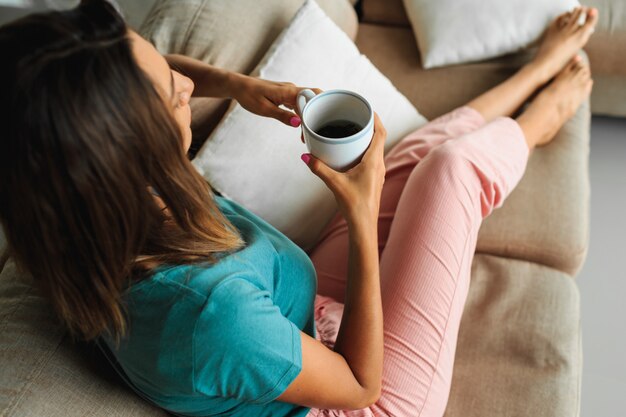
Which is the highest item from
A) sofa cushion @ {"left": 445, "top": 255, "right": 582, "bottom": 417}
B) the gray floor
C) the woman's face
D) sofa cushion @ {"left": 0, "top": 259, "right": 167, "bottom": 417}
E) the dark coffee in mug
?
the woman's face

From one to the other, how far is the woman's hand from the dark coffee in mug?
11 centimetres

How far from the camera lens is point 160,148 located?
61 cm

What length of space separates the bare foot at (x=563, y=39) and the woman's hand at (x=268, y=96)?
2.62ft

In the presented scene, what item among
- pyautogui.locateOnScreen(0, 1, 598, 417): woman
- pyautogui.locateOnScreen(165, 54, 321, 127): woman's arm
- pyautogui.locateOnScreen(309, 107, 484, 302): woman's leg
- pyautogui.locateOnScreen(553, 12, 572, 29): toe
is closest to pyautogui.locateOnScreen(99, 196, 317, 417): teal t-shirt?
pyautogui.locateOnScreen(0, 1, 598, 417): woman

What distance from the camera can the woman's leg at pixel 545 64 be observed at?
141 cm

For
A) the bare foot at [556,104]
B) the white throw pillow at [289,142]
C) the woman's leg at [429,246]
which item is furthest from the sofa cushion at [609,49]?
the white throw pillow at [289,142]

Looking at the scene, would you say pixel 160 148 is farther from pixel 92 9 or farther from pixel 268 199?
pixel 268 199

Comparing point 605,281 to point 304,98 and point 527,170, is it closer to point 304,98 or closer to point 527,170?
point 527,170

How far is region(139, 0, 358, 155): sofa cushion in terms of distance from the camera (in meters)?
1.26

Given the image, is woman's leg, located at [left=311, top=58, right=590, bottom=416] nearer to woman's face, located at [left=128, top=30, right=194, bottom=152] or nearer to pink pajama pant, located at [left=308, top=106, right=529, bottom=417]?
pink pajama pant, located at [left=308, top=106, right=529, bottom=417]

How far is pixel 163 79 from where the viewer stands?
26.8 inches

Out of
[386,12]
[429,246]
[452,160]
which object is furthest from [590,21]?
[429,246]

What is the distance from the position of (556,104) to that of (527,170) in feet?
0.67

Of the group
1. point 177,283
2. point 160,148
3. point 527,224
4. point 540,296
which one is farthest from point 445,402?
point 160,148
